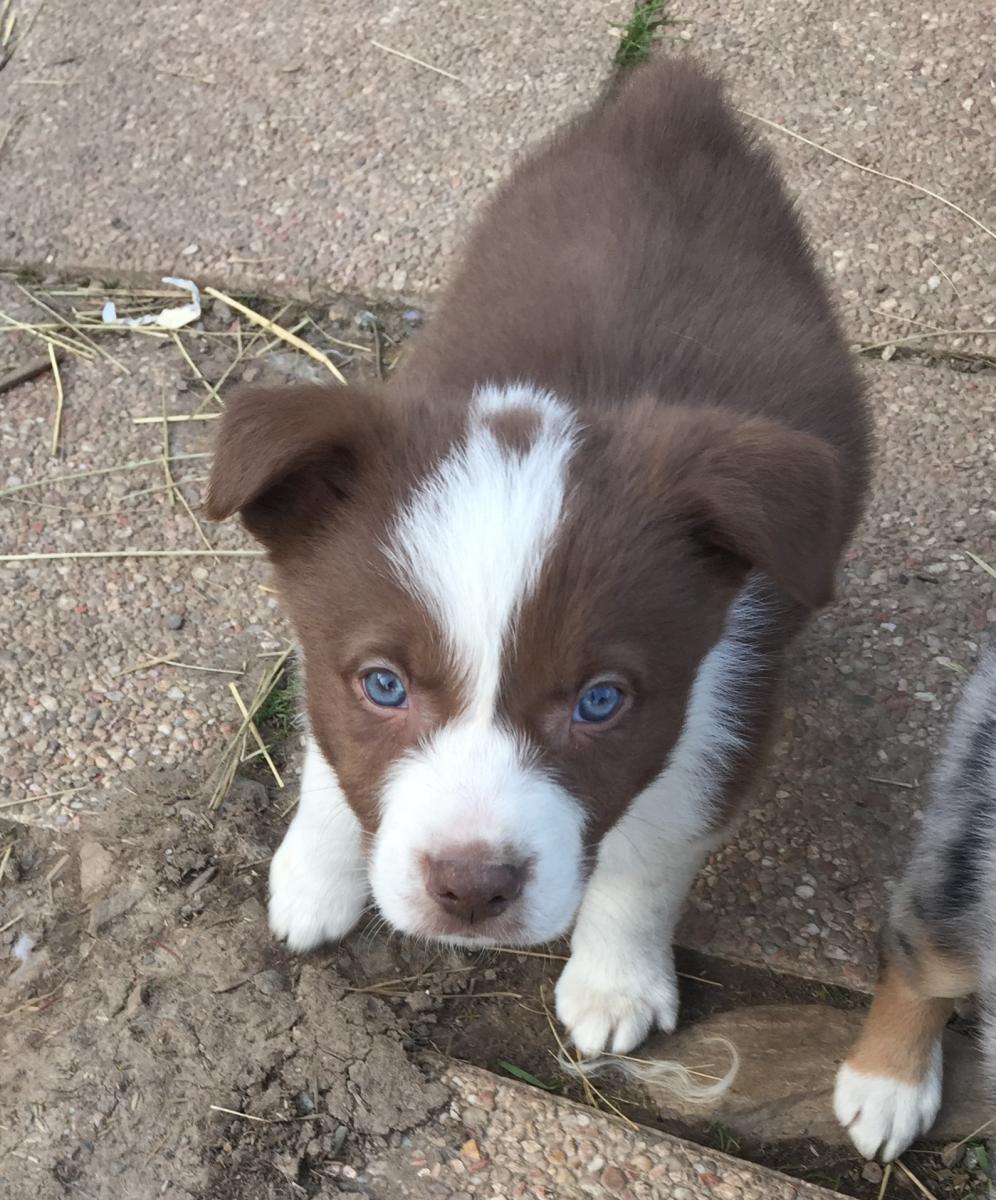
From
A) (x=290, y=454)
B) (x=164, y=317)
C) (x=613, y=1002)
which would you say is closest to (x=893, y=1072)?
(x=613, y=1002)

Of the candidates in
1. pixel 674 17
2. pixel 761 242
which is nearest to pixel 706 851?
pixel 761 242

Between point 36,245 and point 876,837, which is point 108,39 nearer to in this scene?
point 36,245

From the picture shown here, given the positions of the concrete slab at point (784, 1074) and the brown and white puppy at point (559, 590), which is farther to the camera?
the concrete slab at point (784, 1074)

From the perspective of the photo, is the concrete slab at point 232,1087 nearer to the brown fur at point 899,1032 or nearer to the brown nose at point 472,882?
the brown fur at point 899,1032

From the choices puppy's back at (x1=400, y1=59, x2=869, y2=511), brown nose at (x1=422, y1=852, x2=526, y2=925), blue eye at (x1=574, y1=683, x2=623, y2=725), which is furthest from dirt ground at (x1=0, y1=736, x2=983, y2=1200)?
puppy's back at (x1=400, y1=59, x2=869, y2=511)

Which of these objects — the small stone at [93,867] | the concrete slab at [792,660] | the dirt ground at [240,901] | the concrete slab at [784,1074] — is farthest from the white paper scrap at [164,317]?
the concrete slab at [784,1074]

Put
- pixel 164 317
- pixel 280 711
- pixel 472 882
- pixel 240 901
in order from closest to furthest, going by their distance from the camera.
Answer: pixel 472 882 → pixel 240 901 → pixel 280 711 → pixel 164 317

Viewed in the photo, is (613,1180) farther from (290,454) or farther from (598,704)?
(290,454)
